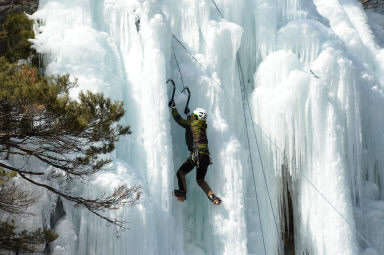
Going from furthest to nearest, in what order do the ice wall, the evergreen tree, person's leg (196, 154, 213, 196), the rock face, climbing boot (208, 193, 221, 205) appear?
the rock face < climbing boot (208, 193, 221, 205) < person's leg (196, 154, 213, 196) < the ice wall < the evergreen tree

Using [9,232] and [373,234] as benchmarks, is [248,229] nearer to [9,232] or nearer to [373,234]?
[373,234]

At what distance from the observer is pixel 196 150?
25.5 feet

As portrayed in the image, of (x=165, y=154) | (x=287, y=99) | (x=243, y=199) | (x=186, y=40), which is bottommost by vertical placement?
(x=243, y=199)

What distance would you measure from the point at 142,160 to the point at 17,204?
214cm

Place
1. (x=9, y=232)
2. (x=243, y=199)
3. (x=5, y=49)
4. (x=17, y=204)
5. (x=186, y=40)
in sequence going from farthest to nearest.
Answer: (x=186, y=40), (x=243, y=199), (x=5, y=49), (x=17, y=204), (x=9, y=232)

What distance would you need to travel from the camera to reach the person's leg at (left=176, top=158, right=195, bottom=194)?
7906 mm

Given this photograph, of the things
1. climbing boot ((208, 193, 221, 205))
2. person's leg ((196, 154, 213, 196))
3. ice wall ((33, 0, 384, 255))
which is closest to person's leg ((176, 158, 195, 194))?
person's leg ((196, 154, 213, 196))

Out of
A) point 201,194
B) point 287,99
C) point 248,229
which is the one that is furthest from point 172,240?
point 287,99

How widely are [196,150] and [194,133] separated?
246 mm

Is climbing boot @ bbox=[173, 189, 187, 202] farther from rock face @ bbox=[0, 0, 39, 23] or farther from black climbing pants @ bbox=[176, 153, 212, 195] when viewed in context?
rock face @ bbox=[0, 0, 39, 23]

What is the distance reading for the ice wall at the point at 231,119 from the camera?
7.52 metres

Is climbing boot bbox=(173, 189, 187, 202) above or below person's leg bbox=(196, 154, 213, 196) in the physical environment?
below

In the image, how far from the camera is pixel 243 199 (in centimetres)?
822

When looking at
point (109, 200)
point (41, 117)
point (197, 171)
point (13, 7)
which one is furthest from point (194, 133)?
point (13, 7)
